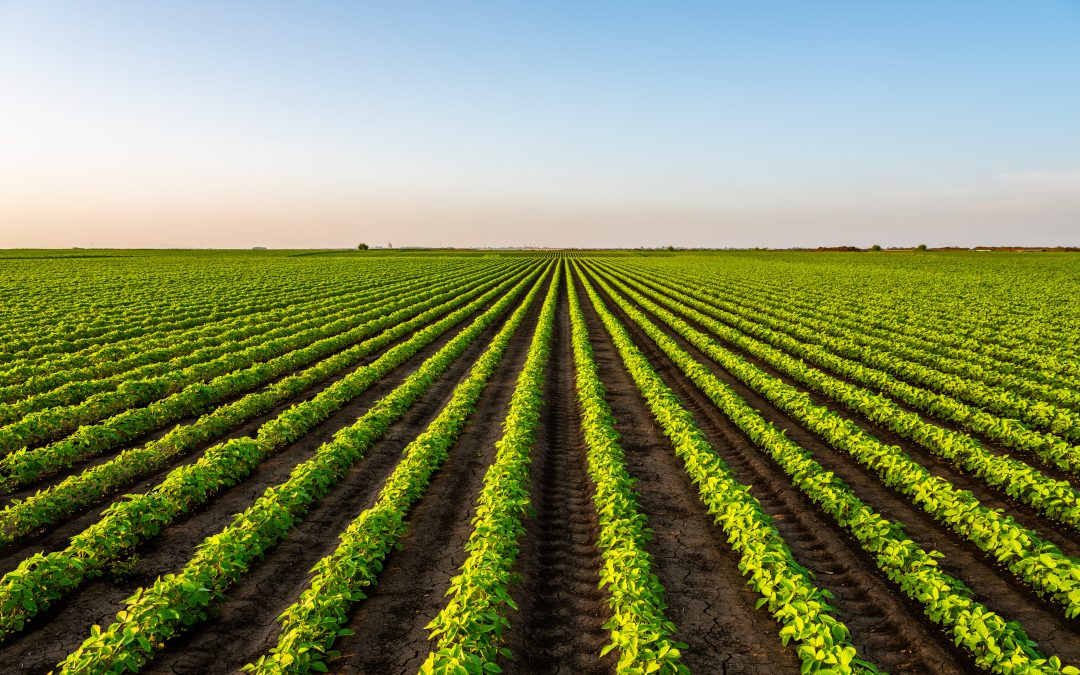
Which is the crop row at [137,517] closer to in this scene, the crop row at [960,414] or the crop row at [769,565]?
the crop row at [769,565]

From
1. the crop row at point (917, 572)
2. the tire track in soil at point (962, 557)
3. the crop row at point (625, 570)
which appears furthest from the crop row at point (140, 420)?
the tire track in soil at point (962, 557)

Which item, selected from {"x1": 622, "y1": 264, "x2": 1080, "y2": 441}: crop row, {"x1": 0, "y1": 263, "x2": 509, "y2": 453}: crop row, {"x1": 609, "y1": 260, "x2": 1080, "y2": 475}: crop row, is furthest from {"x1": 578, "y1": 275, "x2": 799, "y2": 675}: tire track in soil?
{"x1": 0, "y1": 263, "x2": 509, "y2": 453}: crop row

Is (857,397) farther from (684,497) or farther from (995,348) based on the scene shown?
(995,348)

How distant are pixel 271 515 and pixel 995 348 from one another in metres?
A: 23.9

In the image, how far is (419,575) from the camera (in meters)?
7.19

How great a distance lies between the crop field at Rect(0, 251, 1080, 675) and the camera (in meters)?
5.70

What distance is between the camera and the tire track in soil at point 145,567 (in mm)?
5742

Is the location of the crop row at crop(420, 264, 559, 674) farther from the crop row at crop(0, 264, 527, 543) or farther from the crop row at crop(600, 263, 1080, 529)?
the crop row at crop(600, 263, 1080, 529)

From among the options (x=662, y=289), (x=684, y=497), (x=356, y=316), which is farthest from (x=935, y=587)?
(x=662, y=289)

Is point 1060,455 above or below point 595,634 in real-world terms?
above

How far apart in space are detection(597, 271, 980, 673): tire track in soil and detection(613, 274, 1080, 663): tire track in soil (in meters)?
0.30

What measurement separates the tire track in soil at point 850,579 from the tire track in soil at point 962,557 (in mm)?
296

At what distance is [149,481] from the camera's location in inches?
389

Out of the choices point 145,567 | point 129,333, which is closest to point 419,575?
point 145,567
